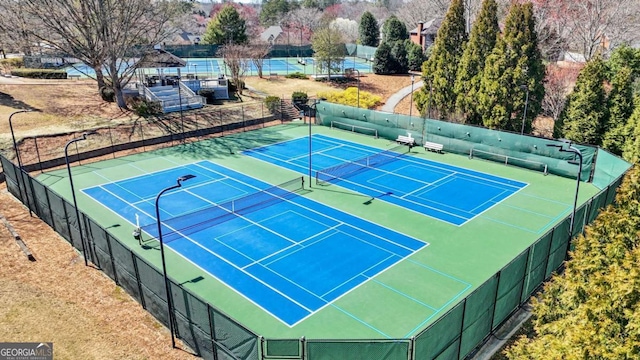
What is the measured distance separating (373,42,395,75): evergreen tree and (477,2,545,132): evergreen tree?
24319 millimetres

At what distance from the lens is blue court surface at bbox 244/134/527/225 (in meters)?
23.0

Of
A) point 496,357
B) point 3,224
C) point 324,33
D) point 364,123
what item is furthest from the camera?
point 324,33

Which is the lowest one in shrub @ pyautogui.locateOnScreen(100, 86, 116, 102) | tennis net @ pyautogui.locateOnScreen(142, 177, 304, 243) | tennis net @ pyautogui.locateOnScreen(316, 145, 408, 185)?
tennis net @ pyautogui.locateOnScreen(142, 177, 304, 243)

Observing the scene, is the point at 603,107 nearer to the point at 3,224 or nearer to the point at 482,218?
the point at 482,218

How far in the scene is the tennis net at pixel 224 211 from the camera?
66.7ft

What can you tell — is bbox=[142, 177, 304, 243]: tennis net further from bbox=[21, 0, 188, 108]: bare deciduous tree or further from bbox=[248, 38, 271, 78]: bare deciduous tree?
bbox=[248, 38, 271, 78]: bare deciduous tree

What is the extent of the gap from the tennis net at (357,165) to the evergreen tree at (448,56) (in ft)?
18.6

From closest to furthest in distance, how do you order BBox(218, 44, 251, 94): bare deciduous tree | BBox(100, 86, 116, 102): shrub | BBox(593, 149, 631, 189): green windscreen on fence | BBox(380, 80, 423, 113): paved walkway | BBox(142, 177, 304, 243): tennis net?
BBox(142, 177, 304, 243): tennis net < BBox(593, 149, 631, 189): green windscreen on fence < BBox(100, 86, 116, 102): shrub < BBox(380, 80, 423, 113): paved walkway < BBox(218, 44, 251, 94): bare deciduous tree

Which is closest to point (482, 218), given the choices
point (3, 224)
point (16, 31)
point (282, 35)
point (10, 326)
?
point (10, 326)

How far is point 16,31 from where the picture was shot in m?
34.0

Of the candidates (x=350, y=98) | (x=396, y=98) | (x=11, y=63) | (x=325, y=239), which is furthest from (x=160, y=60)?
(x=325, y=239)

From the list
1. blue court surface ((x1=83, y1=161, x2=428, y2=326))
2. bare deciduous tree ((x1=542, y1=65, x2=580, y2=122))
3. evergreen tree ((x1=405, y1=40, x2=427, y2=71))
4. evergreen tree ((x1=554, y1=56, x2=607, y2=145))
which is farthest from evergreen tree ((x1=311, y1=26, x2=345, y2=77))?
blue court surface ((x1=83, y1=161, x2=428, y2=326))

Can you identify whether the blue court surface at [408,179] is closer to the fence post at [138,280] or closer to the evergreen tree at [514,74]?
the evergreen tree at [514,74]

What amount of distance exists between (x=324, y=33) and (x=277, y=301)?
43.6 meters
